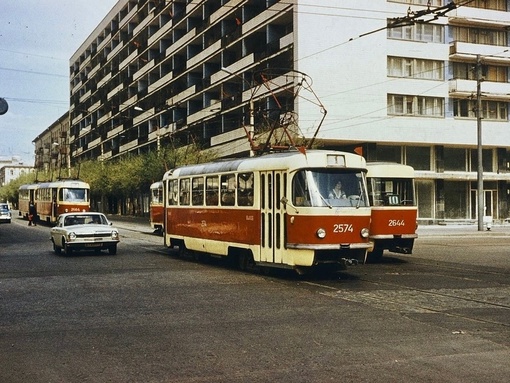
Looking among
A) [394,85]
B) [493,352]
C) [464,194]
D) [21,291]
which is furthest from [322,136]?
[493,352]

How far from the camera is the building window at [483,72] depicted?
157 feet

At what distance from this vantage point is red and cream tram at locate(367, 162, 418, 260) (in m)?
19.5

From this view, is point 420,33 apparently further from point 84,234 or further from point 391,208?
point 84,234

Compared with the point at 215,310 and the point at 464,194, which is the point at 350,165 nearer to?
the point at 215,310

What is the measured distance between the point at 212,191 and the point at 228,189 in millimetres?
1156

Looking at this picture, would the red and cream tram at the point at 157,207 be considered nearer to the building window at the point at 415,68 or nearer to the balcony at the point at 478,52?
the building window at the point at 415,68

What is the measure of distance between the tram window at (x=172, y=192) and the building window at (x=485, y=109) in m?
30.9

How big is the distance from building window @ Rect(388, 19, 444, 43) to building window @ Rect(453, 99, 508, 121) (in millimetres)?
4710

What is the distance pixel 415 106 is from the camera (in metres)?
45.8

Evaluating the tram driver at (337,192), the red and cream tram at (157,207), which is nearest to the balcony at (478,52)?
the red and cream tram at (157,207)

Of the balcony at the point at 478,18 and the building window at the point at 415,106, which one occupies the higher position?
the balcony at the point at 478,18

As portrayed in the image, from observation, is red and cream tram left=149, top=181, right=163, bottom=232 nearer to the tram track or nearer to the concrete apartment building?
the concrete apartment building

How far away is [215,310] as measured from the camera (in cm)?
1073

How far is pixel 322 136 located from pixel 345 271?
1046 inches
